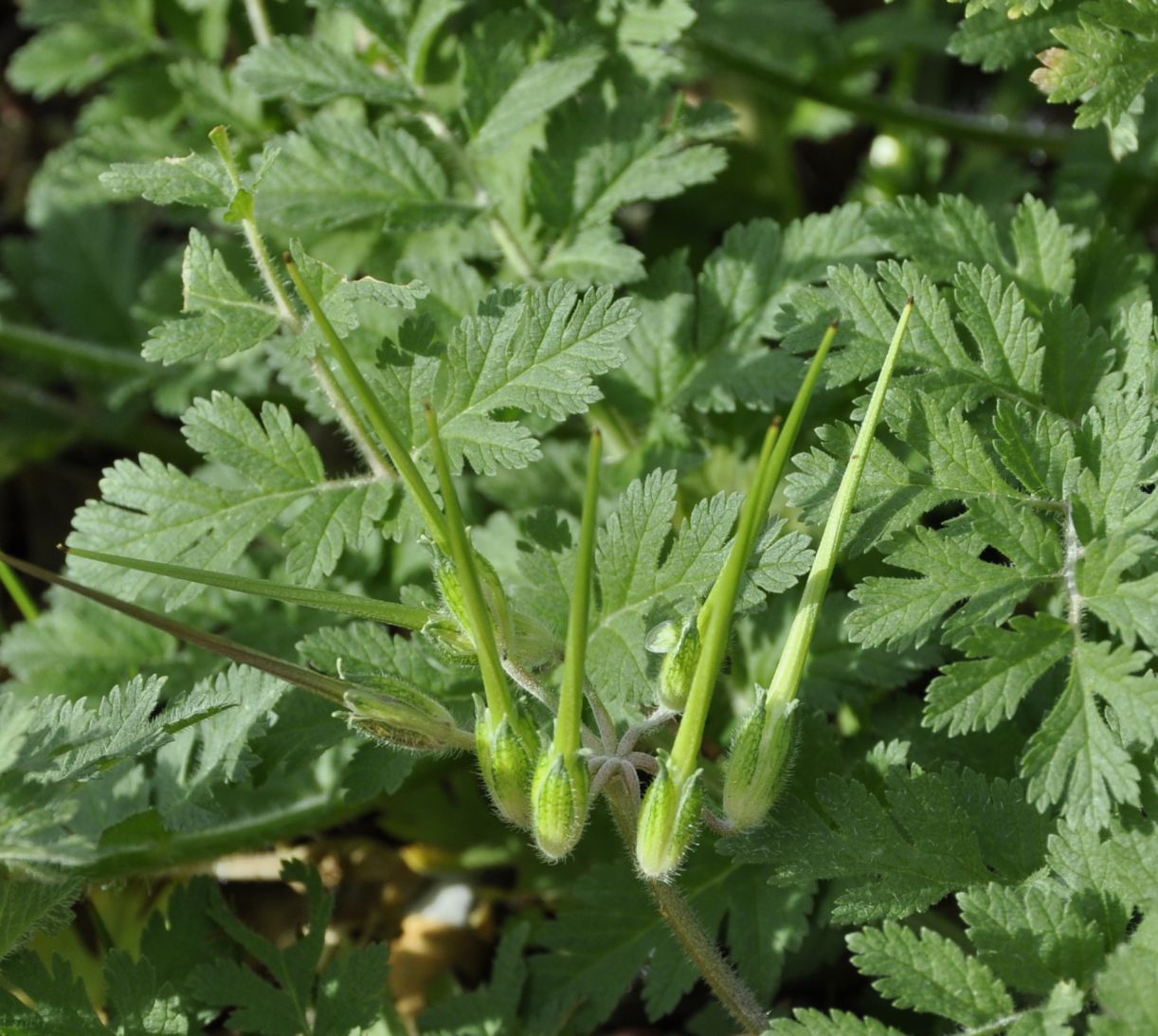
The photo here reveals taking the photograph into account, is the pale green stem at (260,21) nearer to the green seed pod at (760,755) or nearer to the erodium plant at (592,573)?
the erodium plant at (592,573)

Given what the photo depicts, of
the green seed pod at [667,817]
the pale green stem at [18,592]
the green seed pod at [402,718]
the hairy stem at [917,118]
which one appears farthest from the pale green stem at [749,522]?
the hairy stem at [917,118]

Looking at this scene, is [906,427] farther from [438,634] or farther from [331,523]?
[331,523]

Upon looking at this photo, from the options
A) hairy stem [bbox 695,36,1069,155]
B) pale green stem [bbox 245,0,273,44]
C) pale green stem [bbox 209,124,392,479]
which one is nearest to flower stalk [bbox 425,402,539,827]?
pale green stem [bbox 209,124,392,479]

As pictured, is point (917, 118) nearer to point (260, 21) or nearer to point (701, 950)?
point (260, 21)

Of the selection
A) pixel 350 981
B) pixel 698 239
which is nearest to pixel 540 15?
pixel 698 239

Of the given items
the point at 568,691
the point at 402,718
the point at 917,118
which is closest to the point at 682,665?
the point at 568,691

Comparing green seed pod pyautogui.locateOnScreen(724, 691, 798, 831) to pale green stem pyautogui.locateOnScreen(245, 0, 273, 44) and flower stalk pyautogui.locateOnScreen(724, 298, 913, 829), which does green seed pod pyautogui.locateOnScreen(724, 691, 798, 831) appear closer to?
flower stalk pyautogui.locateOnScreen(724, 298, 913, 829)
